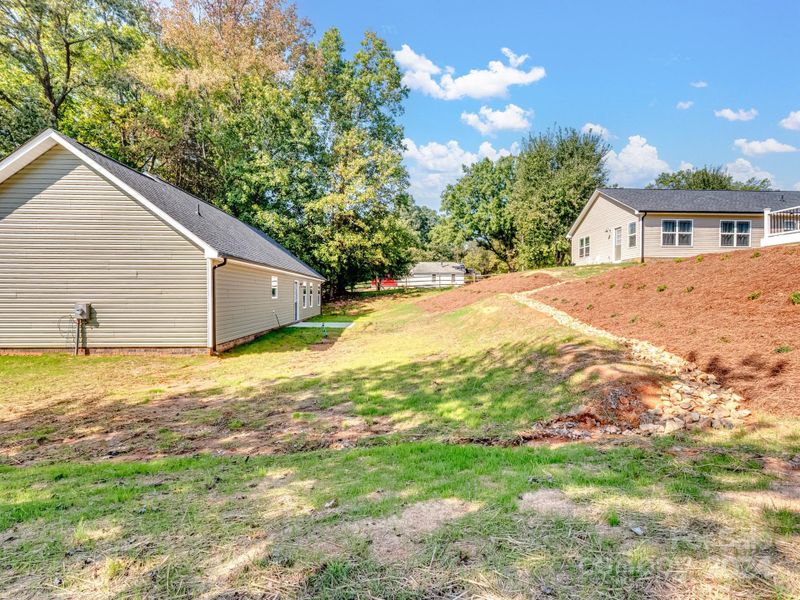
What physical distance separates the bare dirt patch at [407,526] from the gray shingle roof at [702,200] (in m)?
22.5

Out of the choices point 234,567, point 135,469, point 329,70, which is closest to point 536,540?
point 234,567

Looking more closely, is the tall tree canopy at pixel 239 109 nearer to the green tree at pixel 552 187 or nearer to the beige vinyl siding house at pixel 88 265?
the green tree at pixel 552 187

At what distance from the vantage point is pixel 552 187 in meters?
34.8

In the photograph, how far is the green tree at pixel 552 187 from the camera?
34.1 metres

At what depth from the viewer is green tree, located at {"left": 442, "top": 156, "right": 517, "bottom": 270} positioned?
127ft

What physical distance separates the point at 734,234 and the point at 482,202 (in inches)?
852

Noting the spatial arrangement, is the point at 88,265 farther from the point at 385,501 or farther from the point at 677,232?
the point at 677,232

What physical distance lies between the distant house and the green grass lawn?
190 feet

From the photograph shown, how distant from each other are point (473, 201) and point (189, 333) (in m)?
32.9

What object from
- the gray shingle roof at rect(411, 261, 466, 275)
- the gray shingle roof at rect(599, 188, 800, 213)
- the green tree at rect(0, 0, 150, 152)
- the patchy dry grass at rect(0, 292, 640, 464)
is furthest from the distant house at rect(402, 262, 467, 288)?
the patchy dry grass at rect(0, 292, 640, 464)

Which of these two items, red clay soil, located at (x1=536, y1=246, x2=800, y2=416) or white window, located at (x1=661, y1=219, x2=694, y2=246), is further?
white window, located at (x1=661, y1=219, x2=694, y2=246)

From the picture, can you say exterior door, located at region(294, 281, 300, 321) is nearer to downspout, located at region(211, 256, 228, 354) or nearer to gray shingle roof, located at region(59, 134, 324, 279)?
gray shingle roof, located at region(59, 134, 324, 279)

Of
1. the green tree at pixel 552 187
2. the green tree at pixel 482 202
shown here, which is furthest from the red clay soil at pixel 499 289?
the green tree at pixel 482 202

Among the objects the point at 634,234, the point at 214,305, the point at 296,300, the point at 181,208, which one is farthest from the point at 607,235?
the point at 181,208
